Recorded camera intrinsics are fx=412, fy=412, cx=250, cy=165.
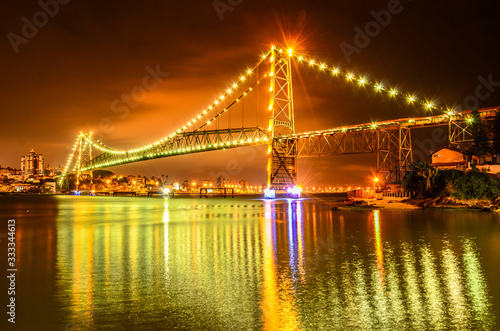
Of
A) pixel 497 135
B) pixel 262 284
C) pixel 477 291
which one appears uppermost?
pixel 497 135

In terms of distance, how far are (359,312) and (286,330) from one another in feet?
4.40

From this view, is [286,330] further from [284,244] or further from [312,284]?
[284,244]

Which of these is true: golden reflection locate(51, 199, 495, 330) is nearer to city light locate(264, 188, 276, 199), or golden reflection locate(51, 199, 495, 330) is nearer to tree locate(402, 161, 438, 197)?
tree locate(402, 161, 438, 197)

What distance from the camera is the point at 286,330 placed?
18.2 feet

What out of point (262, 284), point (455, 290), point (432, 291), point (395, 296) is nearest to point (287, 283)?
point (262, 284)

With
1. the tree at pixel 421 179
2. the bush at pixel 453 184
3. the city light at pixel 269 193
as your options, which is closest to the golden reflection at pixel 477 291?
the bush at pixel 453 184

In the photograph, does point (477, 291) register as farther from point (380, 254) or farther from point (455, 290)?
point (380, 254)

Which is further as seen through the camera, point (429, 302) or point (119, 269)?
point (119, 269)

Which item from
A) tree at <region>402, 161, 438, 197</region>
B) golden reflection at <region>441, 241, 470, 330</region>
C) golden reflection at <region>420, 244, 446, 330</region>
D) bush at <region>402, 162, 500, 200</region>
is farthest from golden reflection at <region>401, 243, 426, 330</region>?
tree at <region>402, 161, 438, 197</region>

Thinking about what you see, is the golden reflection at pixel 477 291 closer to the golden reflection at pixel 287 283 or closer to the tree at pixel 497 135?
the golden reflection at pixel 287 283

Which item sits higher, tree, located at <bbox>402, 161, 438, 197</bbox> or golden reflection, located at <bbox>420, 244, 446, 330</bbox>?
tree, located at <bbox>402, 161, 438, 197</bbox>

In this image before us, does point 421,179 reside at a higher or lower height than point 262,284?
higher

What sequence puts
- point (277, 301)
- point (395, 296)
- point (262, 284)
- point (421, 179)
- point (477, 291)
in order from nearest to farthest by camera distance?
point (277, 301) → point (395, 296) → point (477, 291) → point (262, 284) → point (421, 179)

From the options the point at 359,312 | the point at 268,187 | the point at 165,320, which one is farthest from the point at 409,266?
the point at 268,187
